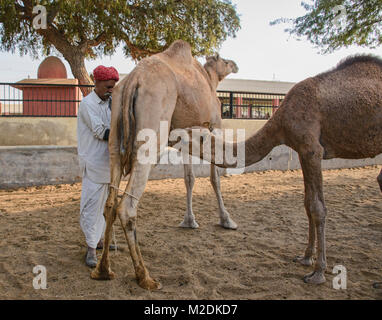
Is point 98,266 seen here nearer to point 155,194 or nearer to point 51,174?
point 155,194

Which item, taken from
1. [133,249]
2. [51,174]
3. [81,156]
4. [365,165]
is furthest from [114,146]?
[365,165]

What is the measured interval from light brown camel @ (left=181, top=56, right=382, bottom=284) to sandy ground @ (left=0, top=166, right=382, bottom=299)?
494 mm

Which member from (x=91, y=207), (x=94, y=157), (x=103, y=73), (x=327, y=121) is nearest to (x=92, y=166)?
(x=94, y=157)

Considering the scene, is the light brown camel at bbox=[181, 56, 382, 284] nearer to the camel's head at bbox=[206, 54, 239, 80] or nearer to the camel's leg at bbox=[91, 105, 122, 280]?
the camel's leg at bbox=[91, 105, 122, 280]

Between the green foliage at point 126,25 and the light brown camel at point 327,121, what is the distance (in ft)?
33.3

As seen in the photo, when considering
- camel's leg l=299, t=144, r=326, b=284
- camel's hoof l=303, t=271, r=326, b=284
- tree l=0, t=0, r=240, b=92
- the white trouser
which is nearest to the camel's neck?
camel's leg l=299, t=144, r=326, b=284

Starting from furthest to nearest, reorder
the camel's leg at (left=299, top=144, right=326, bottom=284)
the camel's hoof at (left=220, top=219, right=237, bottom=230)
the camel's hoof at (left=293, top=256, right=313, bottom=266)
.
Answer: the camel's hoof at (left=220, top=219, right=237, bottom=230)
the camel's hoof at (left=293, top=256, right=313, bottom=266)
the camel's leg at (left=299, top=144, right=326, bottom=284)

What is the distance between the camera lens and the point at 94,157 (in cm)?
357

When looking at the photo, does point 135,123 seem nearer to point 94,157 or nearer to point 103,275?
point 94,157

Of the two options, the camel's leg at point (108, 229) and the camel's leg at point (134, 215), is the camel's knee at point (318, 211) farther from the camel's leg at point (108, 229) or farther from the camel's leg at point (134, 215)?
the camel's leg at point (108, 229)

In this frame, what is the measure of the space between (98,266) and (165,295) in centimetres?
76

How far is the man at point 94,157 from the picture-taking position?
3.55 metres

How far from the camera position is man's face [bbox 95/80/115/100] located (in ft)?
11.7

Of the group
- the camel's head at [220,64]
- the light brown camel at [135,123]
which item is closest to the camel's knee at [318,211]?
the light brown camel at [135,123]
